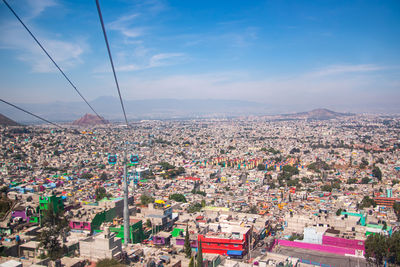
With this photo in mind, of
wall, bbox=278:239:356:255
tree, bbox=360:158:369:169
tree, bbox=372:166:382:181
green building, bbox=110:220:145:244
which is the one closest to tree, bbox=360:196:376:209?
wall, bbox=278:239:356:255

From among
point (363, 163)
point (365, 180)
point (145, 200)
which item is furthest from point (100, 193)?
point (363, 163)

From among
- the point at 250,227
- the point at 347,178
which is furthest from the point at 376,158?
the point at 250,227

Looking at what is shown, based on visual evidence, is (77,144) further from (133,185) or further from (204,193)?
(204,193)

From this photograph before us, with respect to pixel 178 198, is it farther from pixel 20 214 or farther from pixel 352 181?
pixel 352 181

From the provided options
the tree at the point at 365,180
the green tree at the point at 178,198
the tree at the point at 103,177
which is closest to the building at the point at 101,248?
the green tree at the point at 178,198

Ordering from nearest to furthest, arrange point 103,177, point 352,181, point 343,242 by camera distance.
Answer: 1. point 343,242
2. point 103,177
3. point 352,181

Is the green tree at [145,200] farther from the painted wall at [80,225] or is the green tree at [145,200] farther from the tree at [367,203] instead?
the tree at [367,203]

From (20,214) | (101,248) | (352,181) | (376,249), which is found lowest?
(352,181)
